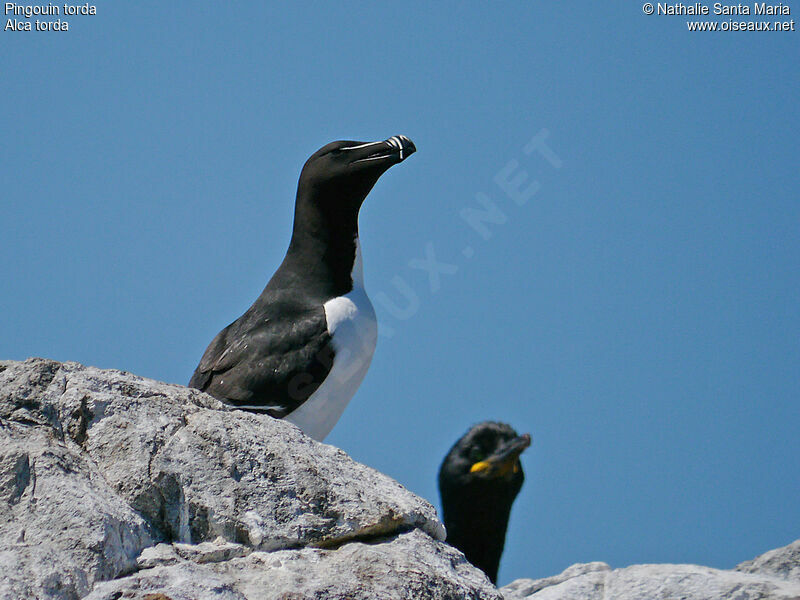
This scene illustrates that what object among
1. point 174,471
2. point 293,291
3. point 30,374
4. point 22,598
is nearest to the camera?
point 22,598

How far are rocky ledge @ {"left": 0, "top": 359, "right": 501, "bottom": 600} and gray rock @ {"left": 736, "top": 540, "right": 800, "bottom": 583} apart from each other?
4.42 metres

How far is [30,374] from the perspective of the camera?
3.55 metres

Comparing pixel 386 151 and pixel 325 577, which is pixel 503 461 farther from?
pixel 325 577

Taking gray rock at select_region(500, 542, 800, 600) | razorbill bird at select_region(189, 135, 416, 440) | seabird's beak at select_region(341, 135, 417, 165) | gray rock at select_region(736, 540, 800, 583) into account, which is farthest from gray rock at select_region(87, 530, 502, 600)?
seabird's beak at select_region(341, 135, 417, 165)

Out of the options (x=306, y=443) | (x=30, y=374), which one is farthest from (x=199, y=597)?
(x=30, y=374)

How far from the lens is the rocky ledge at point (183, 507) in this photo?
9.43ft

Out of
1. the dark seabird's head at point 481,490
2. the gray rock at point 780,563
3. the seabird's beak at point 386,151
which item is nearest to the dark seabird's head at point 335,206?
the seabird's beak at point 386,151

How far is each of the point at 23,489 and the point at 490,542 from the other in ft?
19.5

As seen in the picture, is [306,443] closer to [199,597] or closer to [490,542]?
[199,597]

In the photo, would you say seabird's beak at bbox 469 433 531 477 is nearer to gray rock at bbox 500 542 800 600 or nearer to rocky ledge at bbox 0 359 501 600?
gray rock at bbox 500 542 800 600

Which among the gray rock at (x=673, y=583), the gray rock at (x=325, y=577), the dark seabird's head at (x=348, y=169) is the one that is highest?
the dark seabird's head at (x=348, y=169)

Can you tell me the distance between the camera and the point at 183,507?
326cm

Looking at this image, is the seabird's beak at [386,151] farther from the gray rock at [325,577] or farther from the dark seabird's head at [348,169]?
the gray rock at [325,577]

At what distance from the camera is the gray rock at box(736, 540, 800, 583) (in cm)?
718
